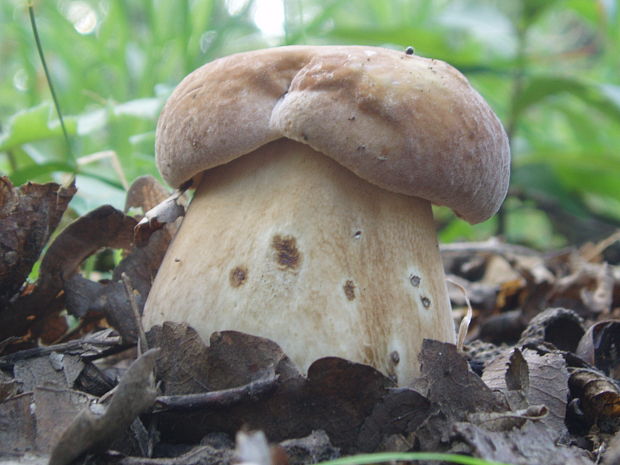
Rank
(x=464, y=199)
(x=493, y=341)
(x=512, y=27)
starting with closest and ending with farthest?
1. (x=464, y=199)
2. (x=493, y=341)
3. (x=512, y=27)

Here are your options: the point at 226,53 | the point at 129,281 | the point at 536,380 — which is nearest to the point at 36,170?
the point at 129,281

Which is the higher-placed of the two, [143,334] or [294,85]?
[294,85]

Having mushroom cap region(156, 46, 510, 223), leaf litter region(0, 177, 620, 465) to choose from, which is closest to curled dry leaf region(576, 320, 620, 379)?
leaf litter region(0, 177, 620, 465)

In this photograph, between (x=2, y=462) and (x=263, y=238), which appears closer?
(x=2, y=462)

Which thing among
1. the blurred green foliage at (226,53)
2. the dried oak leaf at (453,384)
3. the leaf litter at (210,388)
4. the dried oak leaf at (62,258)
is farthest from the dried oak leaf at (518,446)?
the blurred green foliage at (226,53)

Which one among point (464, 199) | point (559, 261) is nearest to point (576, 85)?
point (559, 261)

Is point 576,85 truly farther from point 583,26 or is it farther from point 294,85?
point 583,26
